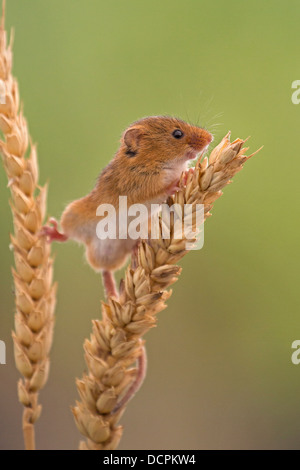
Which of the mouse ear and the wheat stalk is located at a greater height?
the mouse ear

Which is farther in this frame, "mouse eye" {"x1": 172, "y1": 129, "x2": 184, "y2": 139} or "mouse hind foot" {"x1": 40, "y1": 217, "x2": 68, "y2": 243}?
"mouse eye" {"x1": 172, "y1": 129, "x2": 184, "y2": 139}

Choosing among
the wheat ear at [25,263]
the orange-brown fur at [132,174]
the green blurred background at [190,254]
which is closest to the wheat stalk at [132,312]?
the wheat ear at [25,263]

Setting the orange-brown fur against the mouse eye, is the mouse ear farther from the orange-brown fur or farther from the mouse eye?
the mouse eye

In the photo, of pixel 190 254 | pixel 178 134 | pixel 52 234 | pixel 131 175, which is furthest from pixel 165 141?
pixel 190 254

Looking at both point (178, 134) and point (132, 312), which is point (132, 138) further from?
point (132, 312)

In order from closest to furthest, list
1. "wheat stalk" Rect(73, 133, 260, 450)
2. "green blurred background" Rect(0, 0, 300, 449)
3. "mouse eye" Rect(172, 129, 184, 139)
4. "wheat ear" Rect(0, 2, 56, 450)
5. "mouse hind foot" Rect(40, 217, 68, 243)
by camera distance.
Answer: "wheat stalk" Rect(73, 133, 260, 450), "wheat ear" Rect(0, 2, 56, 450), "mouse hind foot" Rect(40, 217, 68, 243), "mouse eye" Rect(172, 129, 184, 139), "green blurred background" Rect(0, 0, 300, 449)

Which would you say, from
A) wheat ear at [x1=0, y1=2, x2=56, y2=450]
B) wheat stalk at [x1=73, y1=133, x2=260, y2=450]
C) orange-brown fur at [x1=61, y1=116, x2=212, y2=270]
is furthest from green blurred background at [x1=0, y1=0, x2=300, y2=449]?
wheat stalk at [x1=73, y1=133, x2=260, y2=450]

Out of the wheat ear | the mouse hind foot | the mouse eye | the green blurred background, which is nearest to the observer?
the wheat ear
